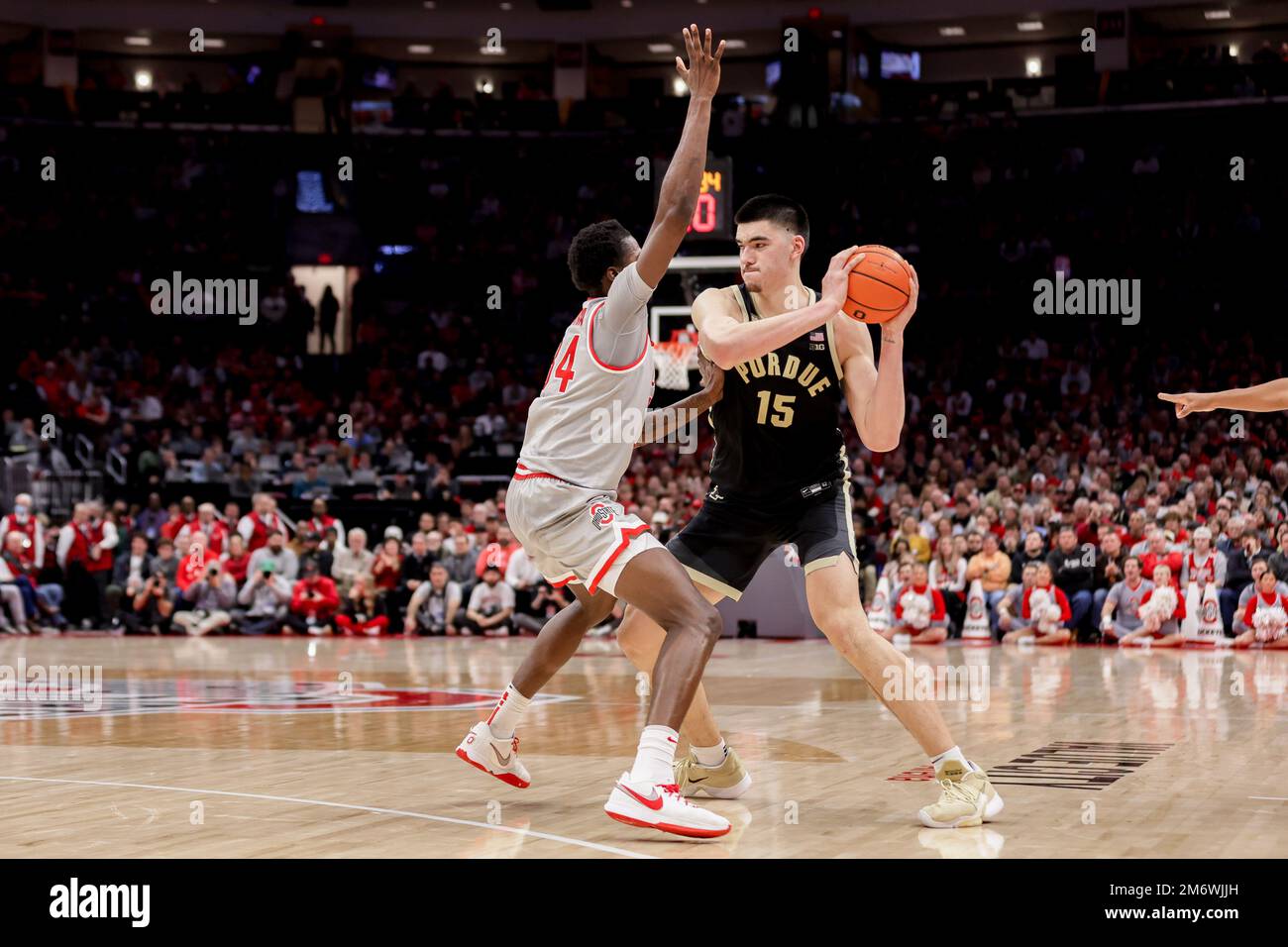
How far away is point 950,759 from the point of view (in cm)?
502

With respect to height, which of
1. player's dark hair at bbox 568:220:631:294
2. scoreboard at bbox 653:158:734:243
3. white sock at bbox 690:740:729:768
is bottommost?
white sock at bbox 690:740:729:768

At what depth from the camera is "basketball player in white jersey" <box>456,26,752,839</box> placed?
4668mm

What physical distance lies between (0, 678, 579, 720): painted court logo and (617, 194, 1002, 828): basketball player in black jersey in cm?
357

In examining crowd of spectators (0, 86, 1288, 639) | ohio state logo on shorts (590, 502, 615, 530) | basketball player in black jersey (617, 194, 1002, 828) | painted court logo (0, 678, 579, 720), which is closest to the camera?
ohio state logo on shorts (590, 502, 615, 530)

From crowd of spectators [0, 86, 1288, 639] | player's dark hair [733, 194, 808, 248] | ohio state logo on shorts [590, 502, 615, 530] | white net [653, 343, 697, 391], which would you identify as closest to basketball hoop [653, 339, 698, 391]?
white net [653, 343, 697, 391]

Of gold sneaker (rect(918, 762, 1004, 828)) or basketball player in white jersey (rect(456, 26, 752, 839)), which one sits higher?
→ basketball player in white jersey (rect(456, 26, 752, 839))

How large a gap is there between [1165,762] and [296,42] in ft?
92.6

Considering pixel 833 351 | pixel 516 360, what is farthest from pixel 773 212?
pixel 516 360

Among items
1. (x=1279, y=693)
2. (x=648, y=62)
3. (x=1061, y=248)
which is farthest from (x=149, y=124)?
(x=1279, y=693)

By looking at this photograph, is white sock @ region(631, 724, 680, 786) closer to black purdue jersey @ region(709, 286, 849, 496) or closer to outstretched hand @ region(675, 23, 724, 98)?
black purdue jersey @ region(709, 286, 849, 496)

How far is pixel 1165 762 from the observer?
21.1 feet

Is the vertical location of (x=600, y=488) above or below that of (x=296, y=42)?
below
